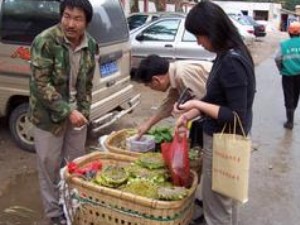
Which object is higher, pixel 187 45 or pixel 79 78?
pixel 79 78

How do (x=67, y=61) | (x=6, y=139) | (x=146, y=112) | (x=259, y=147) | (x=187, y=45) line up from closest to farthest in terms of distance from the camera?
(x=67, y=61)
(x=6, y=139)
(x=259, y=147)
(x=146, y=112)
(x=187, y=45)

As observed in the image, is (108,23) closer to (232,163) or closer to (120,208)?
(120,208)

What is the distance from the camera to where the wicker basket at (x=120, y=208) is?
3242 millimetres

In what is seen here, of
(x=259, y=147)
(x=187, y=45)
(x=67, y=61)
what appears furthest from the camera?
(x=187, y=45)

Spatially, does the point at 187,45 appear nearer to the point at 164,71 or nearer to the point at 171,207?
the point at 164,71

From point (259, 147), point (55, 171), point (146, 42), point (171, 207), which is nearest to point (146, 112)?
point (259, 147)

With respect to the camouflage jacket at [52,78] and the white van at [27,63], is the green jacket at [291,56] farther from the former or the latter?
the camouflage jacket at [52,78]

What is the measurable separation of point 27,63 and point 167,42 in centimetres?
616

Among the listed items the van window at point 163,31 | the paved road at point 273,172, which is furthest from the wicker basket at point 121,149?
the van window at point 163,31

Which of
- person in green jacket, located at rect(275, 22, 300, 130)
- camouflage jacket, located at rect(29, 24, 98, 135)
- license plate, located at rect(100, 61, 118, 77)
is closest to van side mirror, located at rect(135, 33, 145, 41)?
person in green jacket, located at rect(275, 22, 300, 130)

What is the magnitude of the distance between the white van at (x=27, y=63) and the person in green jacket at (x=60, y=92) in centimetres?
188

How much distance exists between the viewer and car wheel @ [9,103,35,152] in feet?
19.8

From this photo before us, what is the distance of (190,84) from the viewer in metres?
3.80

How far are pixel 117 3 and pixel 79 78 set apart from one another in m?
3.09
